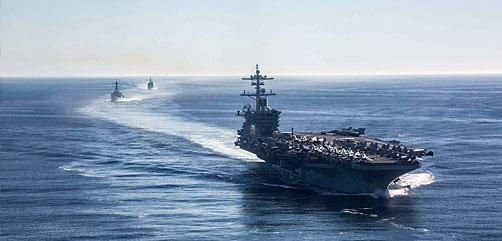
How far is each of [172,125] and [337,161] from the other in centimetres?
5728

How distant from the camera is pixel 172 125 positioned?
107000 mm

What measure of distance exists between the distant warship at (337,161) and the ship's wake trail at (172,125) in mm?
10419

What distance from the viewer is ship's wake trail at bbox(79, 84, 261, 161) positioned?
82188 mm

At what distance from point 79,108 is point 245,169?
8768 cm

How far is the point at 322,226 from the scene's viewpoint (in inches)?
1754

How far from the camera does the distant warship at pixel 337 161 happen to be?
51.2m

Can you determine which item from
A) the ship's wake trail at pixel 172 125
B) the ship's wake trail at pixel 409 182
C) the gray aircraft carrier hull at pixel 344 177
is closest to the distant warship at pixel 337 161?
the gray aircraft carrier hull at pixel 344 177

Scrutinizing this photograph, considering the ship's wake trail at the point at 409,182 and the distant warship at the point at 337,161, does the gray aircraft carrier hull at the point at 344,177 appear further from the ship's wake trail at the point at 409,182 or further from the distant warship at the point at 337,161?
the ship's wake trail at the point at 409,182

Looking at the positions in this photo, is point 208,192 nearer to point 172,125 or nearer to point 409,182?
point 409,182

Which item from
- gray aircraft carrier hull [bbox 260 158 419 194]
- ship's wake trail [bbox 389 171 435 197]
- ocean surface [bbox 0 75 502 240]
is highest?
gray aircraft carrier hull [bbox 260 158 419 194]

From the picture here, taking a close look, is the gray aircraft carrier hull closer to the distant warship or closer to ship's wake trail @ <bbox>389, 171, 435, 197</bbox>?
the distant warship

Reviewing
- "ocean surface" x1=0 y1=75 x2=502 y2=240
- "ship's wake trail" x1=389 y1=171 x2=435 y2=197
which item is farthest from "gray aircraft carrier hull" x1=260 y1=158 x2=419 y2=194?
"ship's wake trail" x1=389 y1=171 x2=435 y2=197

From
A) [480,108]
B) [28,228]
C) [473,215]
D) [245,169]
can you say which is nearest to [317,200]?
Result: [473,215]

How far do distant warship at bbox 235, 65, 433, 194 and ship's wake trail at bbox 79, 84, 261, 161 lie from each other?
10419 millimetres
